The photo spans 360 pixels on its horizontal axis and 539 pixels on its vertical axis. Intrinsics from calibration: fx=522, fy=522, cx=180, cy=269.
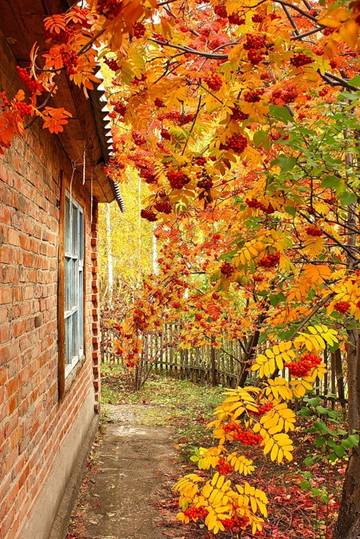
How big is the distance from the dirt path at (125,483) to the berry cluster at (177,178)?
10.6 feet

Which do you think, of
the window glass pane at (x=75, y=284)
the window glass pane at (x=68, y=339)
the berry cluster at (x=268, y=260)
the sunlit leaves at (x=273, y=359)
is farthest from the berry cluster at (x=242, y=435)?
the window glass pane at (x=75, y=284)

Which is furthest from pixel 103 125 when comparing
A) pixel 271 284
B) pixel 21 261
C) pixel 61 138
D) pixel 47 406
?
pixel 271 284

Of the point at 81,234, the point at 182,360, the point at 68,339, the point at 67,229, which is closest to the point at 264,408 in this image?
the point at 68,339

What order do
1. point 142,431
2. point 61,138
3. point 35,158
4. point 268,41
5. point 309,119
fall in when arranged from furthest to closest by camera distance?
point 142,431 → point 309,119 → point 61,138 → point 35,158 → point 268,41

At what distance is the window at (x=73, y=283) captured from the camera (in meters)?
5.34

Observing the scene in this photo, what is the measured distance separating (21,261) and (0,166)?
26.4 inches

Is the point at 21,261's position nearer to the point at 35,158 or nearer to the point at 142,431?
the point at 35,158

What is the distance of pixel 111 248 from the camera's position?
20906mm

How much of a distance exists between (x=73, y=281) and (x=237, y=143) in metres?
3.68

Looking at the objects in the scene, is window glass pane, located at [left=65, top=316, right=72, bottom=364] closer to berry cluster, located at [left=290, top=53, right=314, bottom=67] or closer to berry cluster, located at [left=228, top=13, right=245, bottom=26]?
berry cluster, located at [left=228, top=13, right=245, bottom=26]

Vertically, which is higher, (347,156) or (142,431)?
(347,156)

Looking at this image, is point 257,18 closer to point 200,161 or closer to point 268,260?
point 200,161

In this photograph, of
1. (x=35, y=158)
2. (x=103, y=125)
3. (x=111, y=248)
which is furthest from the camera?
(x=111, y=248)

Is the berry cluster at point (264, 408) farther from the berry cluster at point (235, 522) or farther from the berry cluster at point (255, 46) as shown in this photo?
the berry cluster at point (255, 46)
